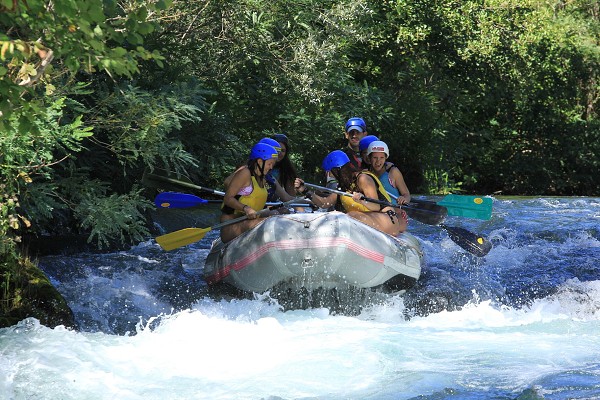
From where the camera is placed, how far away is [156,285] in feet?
27.9

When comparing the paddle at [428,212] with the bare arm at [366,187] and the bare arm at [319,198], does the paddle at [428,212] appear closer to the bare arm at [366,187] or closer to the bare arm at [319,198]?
the bare arm at [319,198]

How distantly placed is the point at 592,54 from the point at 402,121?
460 centimetres

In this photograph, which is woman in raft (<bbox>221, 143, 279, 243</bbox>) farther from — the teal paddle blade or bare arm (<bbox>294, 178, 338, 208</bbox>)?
the teal paddle blade

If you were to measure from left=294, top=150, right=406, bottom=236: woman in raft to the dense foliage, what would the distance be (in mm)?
1816

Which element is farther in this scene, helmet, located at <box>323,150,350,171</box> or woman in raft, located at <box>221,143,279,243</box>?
helmet, located at <box>323,150,350,171</box>

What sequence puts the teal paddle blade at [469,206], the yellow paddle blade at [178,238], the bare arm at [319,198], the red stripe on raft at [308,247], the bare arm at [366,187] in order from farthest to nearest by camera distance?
1. the teal paddle blade at [469,206]
2. the bare arm at [319,198]
3. the yellow paddle blade at [178,238]
4. the bare arm at [366,187]
5. the red stripe on raft at [308,247]

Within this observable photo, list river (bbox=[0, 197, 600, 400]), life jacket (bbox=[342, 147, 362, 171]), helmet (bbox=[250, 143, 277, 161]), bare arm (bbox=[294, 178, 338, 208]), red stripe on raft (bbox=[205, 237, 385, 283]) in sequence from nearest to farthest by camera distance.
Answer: river (bbox=[0, 197, 600, 400]) < red stripe on raft (bbox=[205, 237, 385, 283]) < helmet (bbox=[250, 143, 277, 161]) < bare arm (bbox=[294, 178, 338, 208]) < life jacket (bbox=[342, 147, 362, 171])

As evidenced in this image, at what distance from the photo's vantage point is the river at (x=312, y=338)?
5805mm

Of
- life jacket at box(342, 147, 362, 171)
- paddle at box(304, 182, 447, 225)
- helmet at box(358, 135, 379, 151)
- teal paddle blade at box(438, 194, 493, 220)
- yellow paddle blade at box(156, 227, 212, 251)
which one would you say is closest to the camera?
yellow paddle blade at box(156, 227, 212, 251)

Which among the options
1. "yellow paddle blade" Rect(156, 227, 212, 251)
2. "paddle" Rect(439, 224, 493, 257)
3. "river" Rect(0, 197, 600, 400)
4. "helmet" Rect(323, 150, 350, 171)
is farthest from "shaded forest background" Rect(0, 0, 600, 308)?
"paddle" Rect(439, 224, 493, 257)

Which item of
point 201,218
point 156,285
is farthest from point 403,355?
point 201,218

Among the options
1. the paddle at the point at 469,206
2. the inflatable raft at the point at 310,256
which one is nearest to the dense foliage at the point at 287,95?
the inflatable raft at the point at 310,256

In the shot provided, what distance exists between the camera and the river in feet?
19.0

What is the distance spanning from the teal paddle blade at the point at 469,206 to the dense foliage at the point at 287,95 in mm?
2809
